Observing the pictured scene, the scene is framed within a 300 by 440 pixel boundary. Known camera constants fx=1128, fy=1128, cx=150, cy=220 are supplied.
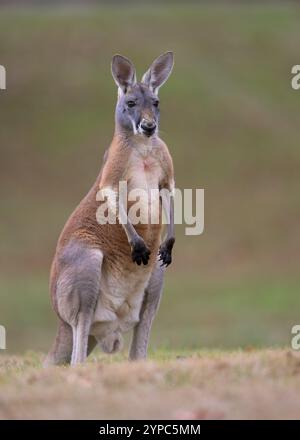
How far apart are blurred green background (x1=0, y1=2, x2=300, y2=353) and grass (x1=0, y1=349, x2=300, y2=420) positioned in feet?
45.4

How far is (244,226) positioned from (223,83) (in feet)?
21.9

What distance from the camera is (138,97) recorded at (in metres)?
7.78

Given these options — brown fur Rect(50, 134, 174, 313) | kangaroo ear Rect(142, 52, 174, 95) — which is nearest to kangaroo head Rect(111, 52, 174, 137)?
kangaroo ear Rect(142, 52, 174, 95)

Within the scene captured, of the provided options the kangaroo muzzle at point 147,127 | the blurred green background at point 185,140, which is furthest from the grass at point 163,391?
the blurred green background at point 185,140

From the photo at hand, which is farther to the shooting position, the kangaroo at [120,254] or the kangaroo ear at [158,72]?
the kangaroo ear at [158,72]

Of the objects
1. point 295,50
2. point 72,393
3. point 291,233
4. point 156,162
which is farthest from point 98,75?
point 72,393

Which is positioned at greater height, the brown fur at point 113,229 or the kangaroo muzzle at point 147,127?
the kangaroo muzzle at point 147,127

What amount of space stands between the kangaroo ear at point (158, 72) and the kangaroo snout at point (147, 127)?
18.0 inches

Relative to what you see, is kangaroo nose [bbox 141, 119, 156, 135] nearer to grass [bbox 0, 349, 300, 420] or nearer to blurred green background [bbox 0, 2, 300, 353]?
grass [bbox 0, 349, 300, 420]

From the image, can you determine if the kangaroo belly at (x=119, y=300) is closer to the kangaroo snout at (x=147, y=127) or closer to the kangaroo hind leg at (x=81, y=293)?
the kangaroo hind leg at (x=81, y=293)

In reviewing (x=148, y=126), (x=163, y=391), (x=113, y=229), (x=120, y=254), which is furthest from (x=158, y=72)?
(x=163, y=391)

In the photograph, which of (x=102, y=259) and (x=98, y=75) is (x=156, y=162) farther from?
(x=98, y=75)

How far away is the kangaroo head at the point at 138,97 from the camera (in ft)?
25.2

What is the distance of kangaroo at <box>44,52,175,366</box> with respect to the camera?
756cm
